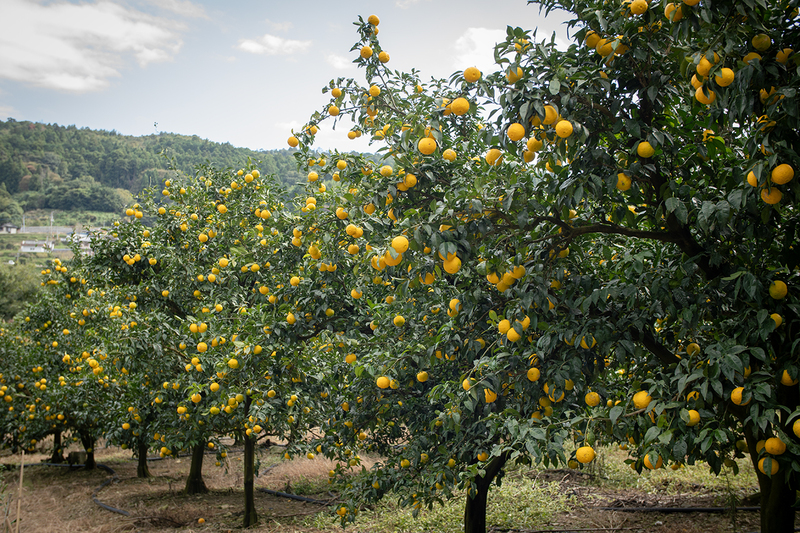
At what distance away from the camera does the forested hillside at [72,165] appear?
3959 centimetres

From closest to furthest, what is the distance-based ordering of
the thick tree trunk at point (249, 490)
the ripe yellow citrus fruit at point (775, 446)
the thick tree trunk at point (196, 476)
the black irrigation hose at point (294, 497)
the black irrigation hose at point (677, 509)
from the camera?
the ripe yellow citrus fruit at point (775, 446)
the black irrigation hose at point (677, 509)
the thick tree trunk at point (249, 490)
the black irrigation hose at point (294, 497)
the thick tree trunk at point (196, 476)

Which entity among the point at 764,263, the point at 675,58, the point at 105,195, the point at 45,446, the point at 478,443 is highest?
the point at 105,195

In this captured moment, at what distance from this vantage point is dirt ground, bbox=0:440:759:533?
15.5ft

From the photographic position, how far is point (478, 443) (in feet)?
9.63

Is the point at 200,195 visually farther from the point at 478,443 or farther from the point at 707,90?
the point at 707,90

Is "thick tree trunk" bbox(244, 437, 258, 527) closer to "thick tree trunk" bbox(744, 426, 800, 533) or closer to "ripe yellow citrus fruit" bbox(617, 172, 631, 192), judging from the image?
"thick tree trunk" bbox(744, 426, 800, 533)

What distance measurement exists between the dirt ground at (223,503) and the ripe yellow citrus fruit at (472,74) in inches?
172

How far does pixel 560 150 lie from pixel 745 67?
0.60 meters

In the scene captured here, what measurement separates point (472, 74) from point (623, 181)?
729mm

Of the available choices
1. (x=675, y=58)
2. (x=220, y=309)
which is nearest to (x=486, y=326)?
(x=675, y=58)

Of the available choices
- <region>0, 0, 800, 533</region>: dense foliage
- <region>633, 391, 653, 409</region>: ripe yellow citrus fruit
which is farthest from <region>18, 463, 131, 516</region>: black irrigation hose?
<region>633, 391, 653, 409</region>: ripe yellow citrus fruit

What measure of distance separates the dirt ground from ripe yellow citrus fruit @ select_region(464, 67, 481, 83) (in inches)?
172

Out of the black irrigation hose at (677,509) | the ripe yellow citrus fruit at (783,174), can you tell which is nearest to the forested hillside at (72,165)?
the black irrigation hose at (677,509)

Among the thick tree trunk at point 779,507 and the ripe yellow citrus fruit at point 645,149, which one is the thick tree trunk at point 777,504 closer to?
the thick tree trunk at point 779,507
